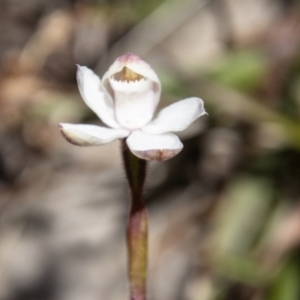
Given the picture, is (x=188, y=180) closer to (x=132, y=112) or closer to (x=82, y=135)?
(x=132, y=112)

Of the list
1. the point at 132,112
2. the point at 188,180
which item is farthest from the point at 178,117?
the point at 188,180

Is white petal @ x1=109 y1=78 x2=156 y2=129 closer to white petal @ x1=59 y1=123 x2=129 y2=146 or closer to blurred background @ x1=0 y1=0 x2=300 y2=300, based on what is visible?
white petal @ x1=59 y1=123 x2=129 y2=146

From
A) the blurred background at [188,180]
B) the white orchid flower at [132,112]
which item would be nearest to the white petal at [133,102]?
the white orchid flower at [132,112]

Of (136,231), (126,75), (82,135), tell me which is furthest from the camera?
(126,75)

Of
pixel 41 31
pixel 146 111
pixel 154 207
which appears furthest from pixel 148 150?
pixel 41 31

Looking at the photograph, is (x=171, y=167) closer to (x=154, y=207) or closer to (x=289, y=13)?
(x=154, y=207)

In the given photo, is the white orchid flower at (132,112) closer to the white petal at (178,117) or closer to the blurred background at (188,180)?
the white petal at (178,117)
